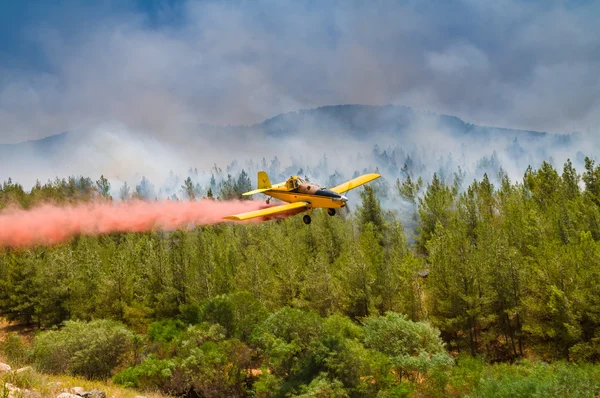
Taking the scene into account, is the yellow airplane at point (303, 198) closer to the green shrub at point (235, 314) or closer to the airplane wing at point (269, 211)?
the airplane wing at point (269, 211)

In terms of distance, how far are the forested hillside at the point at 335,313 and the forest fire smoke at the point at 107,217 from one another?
2.19m

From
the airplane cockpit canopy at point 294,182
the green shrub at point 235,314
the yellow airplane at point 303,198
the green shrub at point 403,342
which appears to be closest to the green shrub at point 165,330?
the green shrub at point 235,314

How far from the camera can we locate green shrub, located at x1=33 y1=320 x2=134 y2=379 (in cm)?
3581

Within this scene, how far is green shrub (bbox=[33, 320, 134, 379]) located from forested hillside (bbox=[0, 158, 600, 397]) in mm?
138

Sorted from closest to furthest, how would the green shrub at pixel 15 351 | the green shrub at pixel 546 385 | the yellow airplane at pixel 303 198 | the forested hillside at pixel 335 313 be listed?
1. the green shrub at pixel 546 385
2. the yellow airplane at pixel 303 198
3. the forested hillside at pixel 335 313
4. the green shrub at pixel 15 351

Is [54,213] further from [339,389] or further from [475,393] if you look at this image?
[475,393]

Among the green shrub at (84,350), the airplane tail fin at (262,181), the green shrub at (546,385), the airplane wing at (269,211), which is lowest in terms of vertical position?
the green shrub at (546,385)

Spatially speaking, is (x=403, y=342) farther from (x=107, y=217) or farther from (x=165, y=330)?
(x=107, y=217)

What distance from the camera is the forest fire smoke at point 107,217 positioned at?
2702 centimetres

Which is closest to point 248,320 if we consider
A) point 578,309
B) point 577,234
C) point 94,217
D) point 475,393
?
point 94,217

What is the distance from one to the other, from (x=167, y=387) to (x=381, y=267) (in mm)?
26298

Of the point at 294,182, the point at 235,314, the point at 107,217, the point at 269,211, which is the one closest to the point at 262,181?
the point at 294,182

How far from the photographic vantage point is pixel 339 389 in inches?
1044

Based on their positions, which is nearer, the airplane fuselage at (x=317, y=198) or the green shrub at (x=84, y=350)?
the airplane fuselage at (x=317, y=198)
